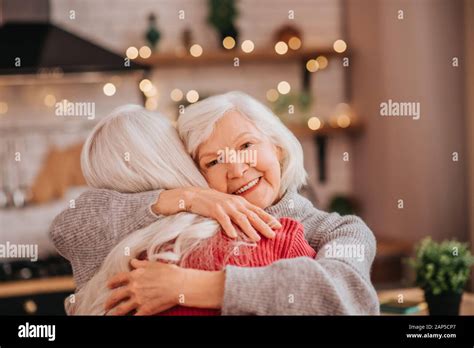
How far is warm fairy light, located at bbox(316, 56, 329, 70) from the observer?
2.27m

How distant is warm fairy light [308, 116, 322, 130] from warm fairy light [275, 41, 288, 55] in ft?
0.96

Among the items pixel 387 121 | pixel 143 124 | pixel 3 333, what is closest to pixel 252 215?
pixel 143 124

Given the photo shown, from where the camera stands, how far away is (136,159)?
1280mm

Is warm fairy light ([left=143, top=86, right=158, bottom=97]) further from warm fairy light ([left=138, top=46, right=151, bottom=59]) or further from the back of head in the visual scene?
the back of head

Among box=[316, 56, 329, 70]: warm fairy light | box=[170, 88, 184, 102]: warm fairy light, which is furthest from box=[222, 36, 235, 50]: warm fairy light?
box=[316, 56, 329, 70]: warm fairy light

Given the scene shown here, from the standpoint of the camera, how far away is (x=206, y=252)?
1214 mm

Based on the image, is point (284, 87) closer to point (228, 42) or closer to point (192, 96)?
point (228, 42)

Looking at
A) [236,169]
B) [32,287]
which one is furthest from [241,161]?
[32,287]

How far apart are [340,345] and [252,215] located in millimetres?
464

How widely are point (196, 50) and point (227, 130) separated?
1.24 metres

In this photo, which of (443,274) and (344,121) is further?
(344,121)

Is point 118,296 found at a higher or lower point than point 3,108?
lower

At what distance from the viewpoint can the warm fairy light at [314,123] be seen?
2.51 metres

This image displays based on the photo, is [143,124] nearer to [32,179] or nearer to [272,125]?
[272,125]
